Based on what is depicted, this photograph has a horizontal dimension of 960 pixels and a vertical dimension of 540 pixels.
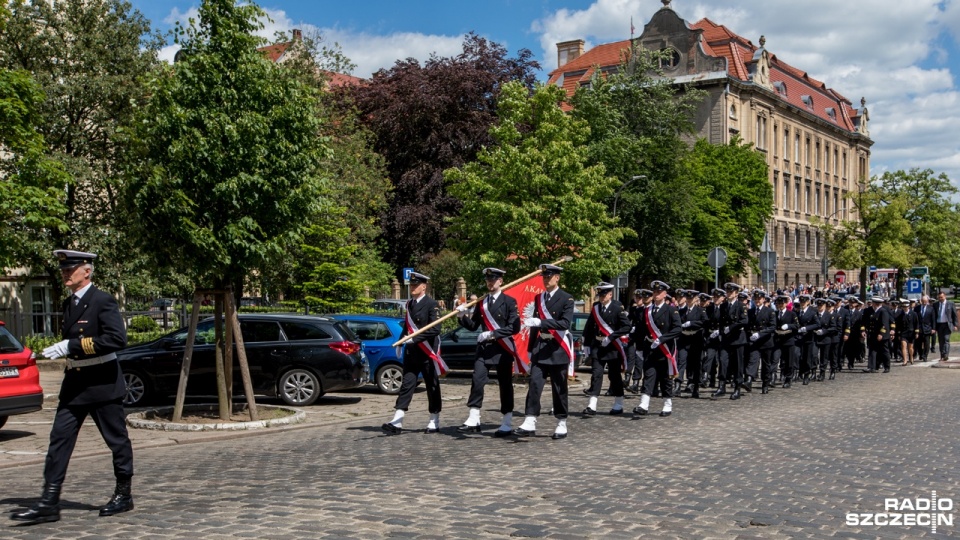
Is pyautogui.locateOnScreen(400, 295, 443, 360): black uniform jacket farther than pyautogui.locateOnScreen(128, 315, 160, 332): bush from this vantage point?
No

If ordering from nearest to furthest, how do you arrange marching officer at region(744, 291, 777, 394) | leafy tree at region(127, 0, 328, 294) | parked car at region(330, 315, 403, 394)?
leafy tree at region(127, 0, 328, 294) → marching officer at region(744, 291, 777, 394) → parked car at region(330, 315, 403, 394)

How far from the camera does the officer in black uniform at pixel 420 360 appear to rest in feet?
39.7

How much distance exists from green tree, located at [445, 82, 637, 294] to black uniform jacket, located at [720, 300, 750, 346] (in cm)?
473

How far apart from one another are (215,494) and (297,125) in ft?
22.0

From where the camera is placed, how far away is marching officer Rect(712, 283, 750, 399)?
16.8 meters

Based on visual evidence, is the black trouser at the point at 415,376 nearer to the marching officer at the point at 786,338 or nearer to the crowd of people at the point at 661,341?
the crowd of people at the point at 661,341

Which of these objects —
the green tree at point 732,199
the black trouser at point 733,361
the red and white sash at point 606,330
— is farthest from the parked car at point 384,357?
the green tree at point 732,199

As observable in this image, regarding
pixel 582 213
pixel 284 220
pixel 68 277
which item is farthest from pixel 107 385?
pixel 582 213

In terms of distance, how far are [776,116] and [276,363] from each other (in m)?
66.5

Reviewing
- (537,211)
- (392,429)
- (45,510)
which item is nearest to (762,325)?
(537,211)

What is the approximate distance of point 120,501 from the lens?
24.3 feet

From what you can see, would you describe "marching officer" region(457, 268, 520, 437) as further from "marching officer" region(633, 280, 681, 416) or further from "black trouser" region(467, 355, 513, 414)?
"marching officer" region(633, 280, 681, 416)

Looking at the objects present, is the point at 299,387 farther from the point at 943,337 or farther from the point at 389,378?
the point at 943,337

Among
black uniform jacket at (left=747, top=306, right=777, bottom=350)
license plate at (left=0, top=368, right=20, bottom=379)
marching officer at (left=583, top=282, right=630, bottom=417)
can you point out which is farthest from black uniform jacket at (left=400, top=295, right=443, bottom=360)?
black uniform jacket at (left=747, top=306, right=777, bottom=350)
